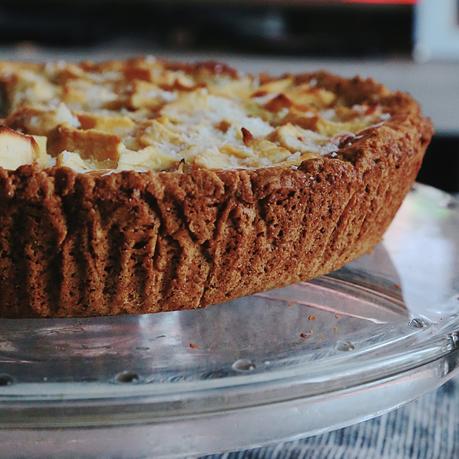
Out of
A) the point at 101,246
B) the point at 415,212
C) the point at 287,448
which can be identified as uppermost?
the point at 101,246

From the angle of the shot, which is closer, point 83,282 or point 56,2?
point 83,282

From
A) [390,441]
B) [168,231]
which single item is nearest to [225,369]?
[168,231]

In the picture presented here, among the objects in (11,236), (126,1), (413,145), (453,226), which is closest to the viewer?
(11,236)

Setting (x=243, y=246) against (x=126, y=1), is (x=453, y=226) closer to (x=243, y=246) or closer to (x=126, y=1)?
(x=243, y=246)

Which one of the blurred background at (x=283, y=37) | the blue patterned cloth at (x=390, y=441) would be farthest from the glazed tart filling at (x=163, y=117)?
the blurred background at (x=283, y=37)

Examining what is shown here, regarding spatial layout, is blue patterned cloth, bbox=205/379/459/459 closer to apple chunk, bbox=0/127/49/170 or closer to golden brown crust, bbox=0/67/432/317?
golden brown crust, bbox=0/67/432/317

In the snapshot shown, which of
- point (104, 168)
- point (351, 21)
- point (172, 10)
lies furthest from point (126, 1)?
point (104, 168)

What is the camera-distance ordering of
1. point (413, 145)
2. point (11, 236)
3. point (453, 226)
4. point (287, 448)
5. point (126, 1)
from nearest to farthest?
point (11, 236) < point (287, 448) < point (413, 145) < point (453, 226) < point (126, 1)
